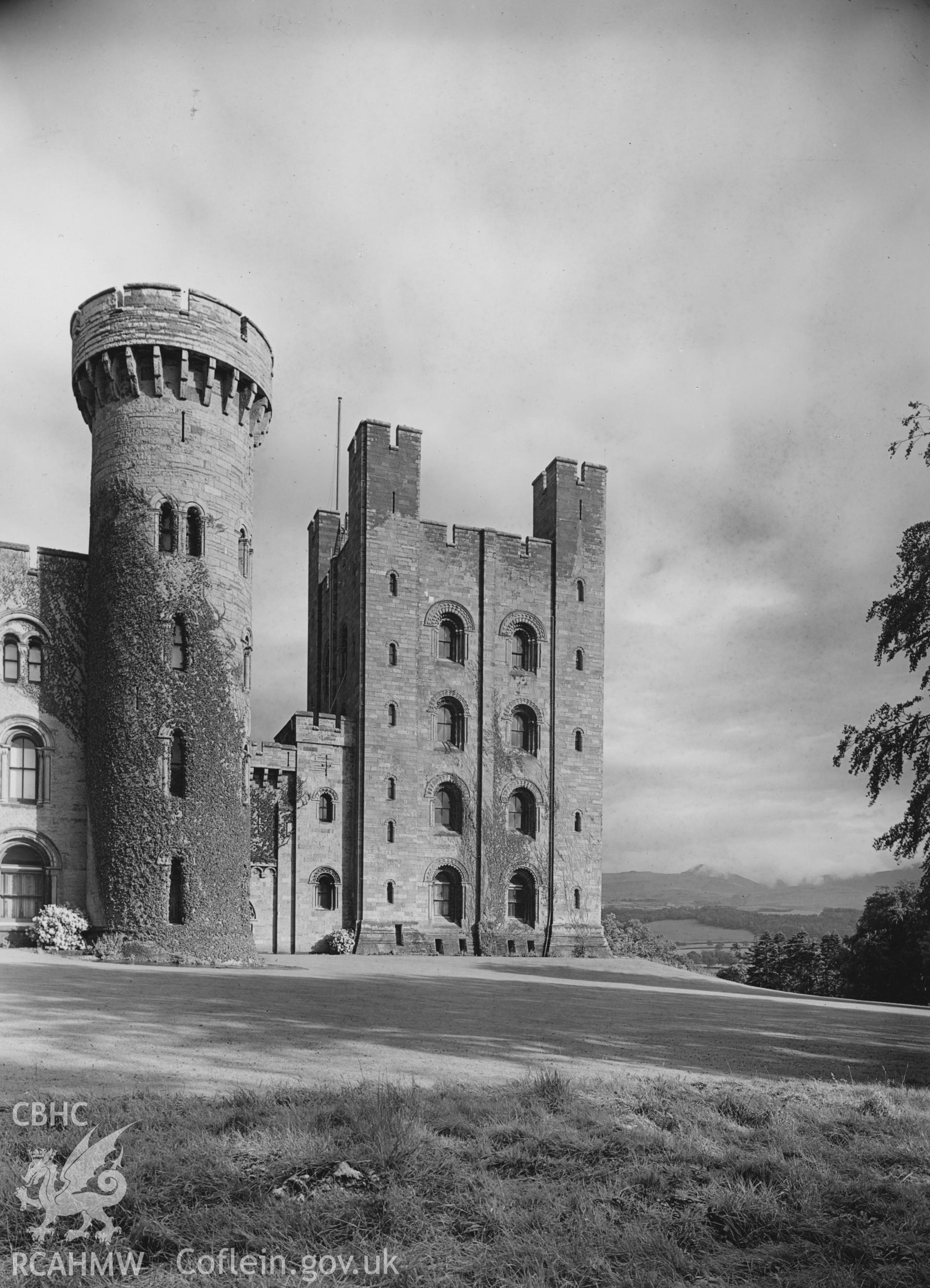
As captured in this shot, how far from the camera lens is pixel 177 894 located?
27.7m

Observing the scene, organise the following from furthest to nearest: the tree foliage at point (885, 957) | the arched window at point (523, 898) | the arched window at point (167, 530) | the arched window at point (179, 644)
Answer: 1. the tree foliage at point (885, 957)
2. the arched window at point (523, 898)
3. the arched window at point (167, 530)
4. the arched window at point (179, 644)

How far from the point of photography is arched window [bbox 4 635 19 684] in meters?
30.3

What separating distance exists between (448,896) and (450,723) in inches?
266

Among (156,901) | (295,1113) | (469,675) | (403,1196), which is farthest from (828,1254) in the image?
(469,675)

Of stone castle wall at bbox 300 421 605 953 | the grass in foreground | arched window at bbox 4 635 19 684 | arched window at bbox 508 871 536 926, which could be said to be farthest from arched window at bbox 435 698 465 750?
the grass in foreground

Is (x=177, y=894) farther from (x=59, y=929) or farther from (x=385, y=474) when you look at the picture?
(x=385, y=474)

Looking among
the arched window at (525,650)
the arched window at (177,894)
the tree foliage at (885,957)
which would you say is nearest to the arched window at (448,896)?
the arched window at (525,650)

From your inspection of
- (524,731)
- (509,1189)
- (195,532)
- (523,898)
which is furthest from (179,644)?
(509,1189)

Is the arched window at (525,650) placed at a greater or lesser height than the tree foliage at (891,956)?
greater

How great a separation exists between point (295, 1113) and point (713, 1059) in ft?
22.5

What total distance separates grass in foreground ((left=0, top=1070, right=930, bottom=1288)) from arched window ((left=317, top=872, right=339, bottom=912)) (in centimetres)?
2901

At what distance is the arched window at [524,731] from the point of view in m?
42.0

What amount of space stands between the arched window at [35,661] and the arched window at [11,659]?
1.05ft

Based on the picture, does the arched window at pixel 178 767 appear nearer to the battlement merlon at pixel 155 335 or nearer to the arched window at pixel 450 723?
the battlement merlon at pixel 155 335
